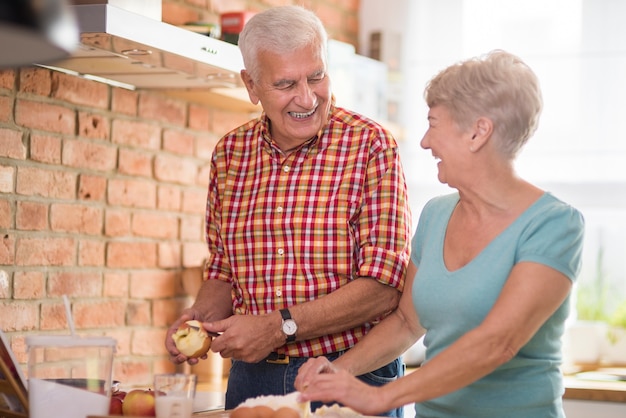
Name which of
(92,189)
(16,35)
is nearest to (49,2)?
(16,35)

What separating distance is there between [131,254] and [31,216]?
0.45m

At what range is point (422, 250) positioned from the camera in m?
2.00

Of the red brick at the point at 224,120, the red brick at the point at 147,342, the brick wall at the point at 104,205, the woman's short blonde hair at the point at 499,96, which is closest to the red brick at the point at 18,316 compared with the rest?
the brick wall at the point at 104,205

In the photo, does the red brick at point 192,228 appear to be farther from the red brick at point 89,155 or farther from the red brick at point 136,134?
the red brick at point 89,155

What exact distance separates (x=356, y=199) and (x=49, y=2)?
3.50ft

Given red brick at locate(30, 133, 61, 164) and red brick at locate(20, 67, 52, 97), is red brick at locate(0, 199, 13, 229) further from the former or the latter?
red brick at locate(20, 67, 52, 97)

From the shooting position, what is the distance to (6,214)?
2443 millimetres

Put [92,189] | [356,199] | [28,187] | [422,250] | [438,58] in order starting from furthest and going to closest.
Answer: [438,58] → [92,189] → [28,187] → [356,199] → [422,250]

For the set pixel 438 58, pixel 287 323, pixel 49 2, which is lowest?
pixel 287 323

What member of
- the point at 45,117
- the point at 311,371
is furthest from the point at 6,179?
the point at 311,371

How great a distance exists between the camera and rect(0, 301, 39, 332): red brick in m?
2.44

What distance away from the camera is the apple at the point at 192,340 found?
198 cm

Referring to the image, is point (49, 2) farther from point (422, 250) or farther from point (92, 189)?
point (92, 189)

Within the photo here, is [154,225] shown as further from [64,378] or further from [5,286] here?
[64,378]
